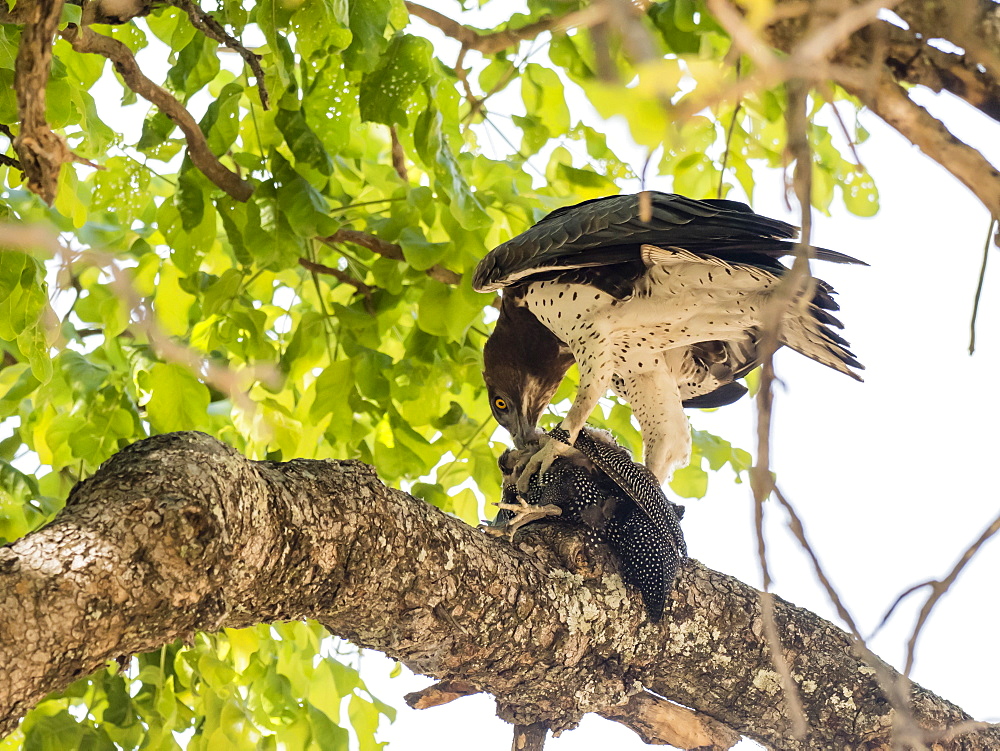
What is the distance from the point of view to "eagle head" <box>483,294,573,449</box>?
3775mm

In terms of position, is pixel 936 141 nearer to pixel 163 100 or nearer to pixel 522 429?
pixel 163 100

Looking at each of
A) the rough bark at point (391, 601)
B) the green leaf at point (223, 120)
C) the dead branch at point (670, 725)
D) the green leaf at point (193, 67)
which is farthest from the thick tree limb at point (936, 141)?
the green leaf at point (193, 67)

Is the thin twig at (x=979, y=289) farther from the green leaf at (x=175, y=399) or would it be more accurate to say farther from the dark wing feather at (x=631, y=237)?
the green leaf at (x=175, y=399)

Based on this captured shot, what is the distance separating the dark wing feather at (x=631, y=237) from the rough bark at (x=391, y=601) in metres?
0.92

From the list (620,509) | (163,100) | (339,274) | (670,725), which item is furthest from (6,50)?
(670,725)

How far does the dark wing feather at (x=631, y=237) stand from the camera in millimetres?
2812

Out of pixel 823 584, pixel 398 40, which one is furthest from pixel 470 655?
pixel 398 40

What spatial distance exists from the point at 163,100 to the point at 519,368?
5.81ft

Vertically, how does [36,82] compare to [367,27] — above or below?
below

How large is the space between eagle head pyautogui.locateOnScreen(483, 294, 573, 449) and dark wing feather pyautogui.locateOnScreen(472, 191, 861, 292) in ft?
1.97

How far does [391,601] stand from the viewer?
233cm

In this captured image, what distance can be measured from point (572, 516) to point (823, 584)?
192 centimetres

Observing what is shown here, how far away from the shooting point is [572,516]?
9.42 feet

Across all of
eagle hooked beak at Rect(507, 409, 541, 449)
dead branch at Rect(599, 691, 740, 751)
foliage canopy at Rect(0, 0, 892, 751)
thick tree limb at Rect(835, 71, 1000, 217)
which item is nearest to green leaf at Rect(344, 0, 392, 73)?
foliage canopy at Rect(0, 0, 892, 751)
